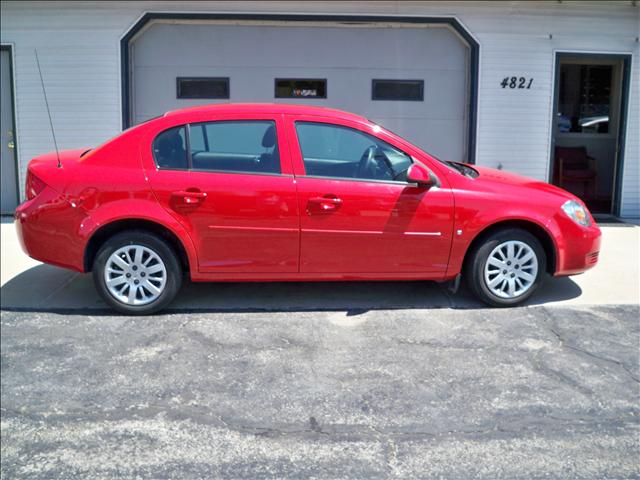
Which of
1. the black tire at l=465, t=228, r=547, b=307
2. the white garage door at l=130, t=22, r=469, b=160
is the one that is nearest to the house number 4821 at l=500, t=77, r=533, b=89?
the white garage door at l=130, t=22, r=469, b=160

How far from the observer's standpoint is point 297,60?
965cm

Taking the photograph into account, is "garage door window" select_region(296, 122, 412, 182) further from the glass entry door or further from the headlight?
the glass entry door

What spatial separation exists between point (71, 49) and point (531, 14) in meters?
6.14

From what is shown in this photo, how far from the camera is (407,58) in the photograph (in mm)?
9711

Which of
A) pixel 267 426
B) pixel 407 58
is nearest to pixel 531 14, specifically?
pixel 407 58

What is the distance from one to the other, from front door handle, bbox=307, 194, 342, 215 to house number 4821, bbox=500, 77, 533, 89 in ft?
16.2

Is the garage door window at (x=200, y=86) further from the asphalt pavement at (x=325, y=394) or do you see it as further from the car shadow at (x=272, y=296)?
the asphalt pavement at (x=325, y=394)

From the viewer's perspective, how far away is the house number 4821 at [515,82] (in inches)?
384

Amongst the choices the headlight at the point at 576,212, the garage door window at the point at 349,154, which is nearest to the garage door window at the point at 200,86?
the garage door window at the point at 349,154

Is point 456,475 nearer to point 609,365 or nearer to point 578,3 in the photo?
point 609,365

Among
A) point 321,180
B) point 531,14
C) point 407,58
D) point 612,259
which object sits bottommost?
point 612,259

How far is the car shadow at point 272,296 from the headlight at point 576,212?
72 centimetres

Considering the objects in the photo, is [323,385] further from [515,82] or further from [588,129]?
[588,129]

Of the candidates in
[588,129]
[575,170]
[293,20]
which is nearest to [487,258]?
[293,20]
